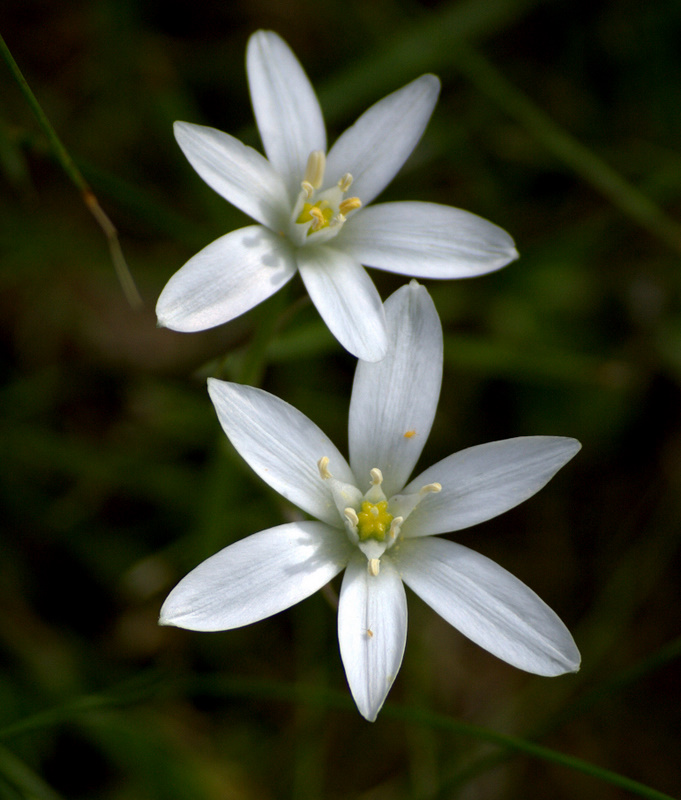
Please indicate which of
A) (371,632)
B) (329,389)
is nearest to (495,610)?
(371,632)

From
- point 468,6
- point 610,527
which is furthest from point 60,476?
point 468,6

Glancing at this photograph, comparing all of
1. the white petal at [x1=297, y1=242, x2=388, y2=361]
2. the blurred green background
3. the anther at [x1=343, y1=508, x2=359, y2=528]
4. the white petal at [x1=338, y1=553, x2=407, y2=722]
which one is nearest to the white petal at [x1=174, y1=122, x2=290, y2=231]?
the white petal at [x1=297, y1=242, x2=388, y2=361]

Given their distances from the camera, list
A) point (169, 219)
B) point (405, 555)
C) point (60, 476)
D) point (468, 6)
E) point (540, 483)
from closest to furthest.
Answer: point (540, 483) → point (405, 555) → point (169, 219) → point (60, 476) → point (468, 6)

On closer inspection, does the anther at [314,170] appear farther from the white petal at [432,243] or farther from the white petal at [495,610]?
the white petal at [495,610]

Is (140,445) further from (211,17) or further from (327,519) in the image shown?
(211,17)

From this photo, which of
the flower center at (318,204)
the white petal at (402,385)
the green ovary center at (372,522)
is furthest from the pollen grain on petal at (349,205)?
the green ovary center at (372,522)

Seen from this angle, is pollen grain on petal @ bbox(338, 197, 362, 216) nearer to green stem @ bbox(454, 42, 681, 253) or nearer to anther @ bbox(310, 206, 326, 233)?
anther @ bbox(310, 206, 326, 233)
